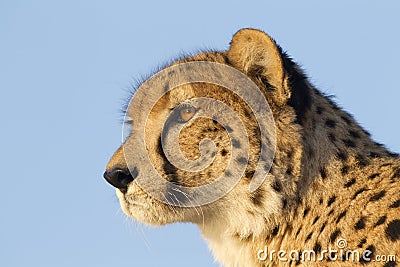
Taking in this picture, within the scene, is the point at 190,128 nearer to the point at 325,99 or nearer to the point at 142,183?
the point at 142,183

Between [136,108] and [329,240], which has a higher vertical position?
[136,108]

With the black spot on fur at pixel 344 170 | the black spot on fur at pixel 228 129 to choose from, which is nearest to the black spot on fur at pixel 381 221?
the black spot on fur at pixel 344 170

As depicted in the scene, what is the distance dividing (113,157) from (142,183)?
1.18ft

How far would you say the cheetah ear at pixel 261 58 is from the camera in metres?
7.76

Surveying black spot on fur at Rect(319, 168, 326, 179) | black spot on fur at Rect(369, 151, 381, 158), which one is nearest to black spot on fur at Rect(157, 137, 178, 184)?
black spot on fur at Rect(319, 168, 326, 179)

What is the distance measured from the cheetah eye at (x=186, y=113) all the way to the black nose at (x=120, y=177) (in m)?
0.55

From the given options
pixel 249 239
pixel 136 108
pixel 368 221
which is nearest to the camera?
pixel 368 221

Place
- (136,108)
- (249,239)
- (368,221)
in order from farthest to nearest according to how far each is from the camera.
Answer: (136,108) < (249,239) < (368,221)

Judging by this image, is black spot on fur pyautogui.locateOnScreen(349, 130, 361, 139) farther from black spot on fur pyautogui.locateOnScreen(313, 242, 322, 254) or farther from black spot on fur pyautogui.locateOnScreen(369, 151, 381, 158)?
black spot on fur pyautogui.locateOnScreen(313, 242, 322, 254)

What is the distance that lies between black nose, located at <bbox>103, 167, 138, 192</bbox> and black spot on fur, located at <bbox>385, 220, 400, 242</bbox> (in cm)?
198

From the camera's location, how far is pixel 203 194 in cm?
782

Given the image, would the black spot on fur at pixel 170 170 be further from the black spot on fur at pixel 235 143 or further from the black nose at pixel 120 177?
the black spot on fur at pixel 235 143

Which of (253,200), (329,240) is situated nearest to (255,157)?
(253,200)

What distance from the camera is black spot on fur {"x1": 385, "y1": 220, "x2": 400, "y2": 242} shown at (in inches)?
A: 275
